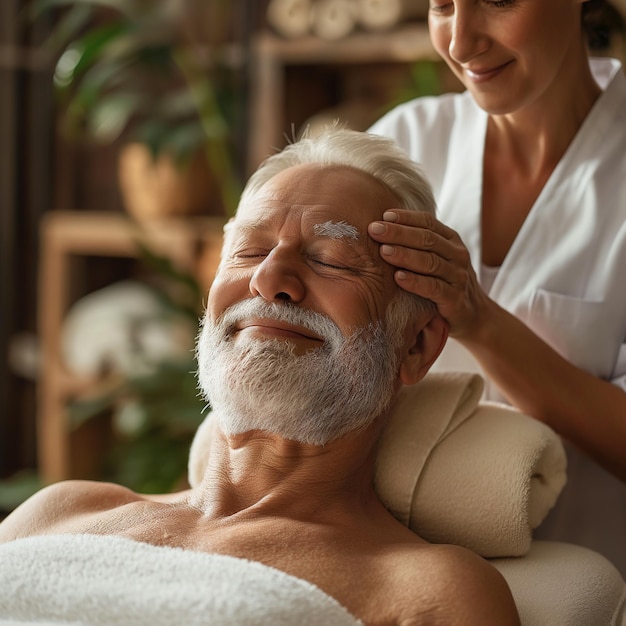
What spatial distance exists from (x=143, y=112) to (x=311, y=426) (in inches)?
111

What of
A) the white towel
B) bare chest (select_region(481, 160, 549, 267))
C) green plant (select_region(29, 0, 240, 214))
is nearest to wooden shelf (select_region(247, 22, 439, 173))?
green plant (select_region(29, 0, 240, 214))

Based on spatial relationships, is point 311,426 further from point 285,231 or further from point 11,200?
point 11,200

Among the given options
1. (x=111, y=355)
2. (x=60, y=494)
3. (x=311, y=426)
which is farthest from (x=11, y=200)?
(x=311, y=426)

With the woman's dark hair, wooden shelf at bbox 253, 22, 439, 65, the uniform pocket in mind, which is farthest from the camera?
wooden shelf at bbox 253, 22, 439, 65

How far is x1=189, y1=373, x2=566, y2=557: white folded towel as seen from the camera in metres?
1.51

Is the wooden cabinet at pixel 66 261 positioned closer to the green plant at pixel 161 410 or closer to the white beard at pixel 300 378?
the green plant at pixel 161 410

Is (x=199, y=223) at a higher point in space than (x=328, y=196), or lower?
lower

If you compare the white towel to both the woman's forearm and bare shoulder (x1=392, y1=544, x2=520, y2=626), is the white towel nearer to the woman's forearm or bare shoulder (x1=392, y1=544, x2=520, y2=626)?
bare shoulder (x1=392, y1=544, x2=520, y2=626)

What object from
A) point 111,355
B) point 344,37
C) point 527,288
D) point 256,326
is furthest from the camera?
point 111,355

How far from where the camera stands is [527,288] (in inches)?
70.9

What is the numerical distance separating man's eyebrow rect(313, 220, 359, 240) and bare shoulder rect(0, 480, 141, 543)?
551 millimetres

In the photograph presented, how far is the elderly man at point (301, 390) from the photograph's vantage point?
4.59ft

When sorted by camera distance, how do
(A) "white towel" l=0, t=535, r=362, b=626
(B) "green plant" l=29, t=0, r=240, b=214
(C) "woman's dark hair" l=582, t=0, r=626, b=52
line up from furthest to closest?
(B) "green plant" l=29, t=0, r=240, b=214 < (C) "woman's dark hair" l=582, t=0, r=626, b=52 < (A) "white towel" l=0, t=535, r=362, b=626

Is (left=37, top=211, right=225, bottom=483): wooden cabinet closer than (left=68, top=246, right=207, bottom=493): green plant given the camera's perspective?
No
